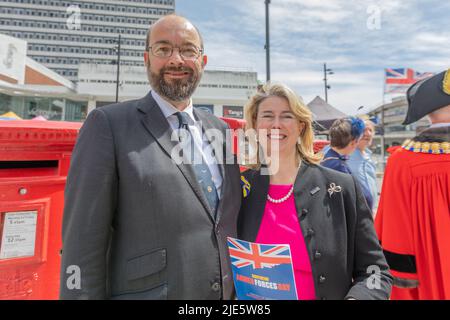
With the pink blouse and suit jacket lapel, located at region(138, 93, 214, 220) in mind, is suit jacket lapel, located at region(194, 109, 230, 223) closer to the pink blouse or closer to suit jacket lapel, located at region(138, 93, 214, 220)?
suit jacket lapel, located at region(138, 93, 214, 220)

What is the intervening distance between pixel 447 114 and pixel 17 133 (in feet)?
8.72

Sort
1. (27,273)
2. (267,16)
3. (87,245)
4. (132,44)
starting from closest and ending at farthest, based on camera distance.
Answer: (87,245) < (27,273) < (267,16) < (132,44)

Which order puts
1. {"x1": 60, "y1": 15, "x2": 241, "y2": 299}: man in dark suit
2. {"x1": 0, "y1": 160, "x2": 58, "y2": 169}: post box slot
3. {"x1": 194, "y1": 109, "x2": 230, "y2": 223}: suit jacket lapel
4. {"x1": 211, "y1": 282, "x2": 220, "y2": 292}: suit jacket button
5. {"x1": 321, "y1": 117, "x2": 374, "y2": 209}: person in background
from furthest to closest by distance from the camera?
{"x1": 321, "y1": 117, "x2": 374, "y2": 209}: person in background < {"x1": 0, "y1": 160, "x2": 58, "y2": 169}: post box slot < {"x1": 194, "y1": 109, "x2": 230, "y2": 223}: suit jacket lapel < {"x1": 211, "y1": 282, "x2": 220, "y2": 292}: suit jacket button < {"x1": 60, "y1": 15, "x2": 241, "y2": 299}: man in dark suit

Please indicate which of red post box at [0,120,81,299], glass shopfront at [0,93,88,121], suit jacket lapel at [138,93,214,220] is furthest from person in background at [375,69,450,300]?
glass shopfront at [0,93,88,121]

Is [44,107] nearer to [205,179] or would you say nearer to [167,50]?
[167,50]

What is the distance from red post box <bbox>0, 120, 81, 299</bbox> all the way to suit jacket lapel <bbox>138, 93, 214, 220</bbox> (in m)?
0.64

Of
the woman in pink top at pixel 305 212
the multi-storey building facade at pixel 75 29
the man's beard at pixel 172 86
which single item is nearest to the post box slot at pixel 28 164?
the man's beard at pixel 172 86

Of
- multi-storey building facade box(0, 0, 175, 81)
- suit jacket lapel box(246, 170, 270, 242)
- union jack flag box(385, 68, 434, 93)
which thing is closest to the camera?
suit jacket lapel box(246, 170, 270, 242)

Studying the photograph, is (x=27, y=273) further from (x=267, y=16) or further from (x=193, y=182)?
(x=267, y=16)

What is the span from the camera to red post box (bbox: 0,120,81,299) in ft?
5.39

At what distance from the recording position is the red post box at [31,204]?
5.39ft

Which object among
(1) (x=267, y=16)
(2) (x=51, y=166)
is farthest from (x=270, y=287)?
(1) (x=267, y=16)

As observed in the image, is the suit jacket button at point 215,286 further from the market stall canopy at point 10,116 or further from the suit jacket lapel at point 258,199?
the market stall canopy at point 10,116

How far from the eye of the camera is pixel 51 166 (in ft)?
6.15
